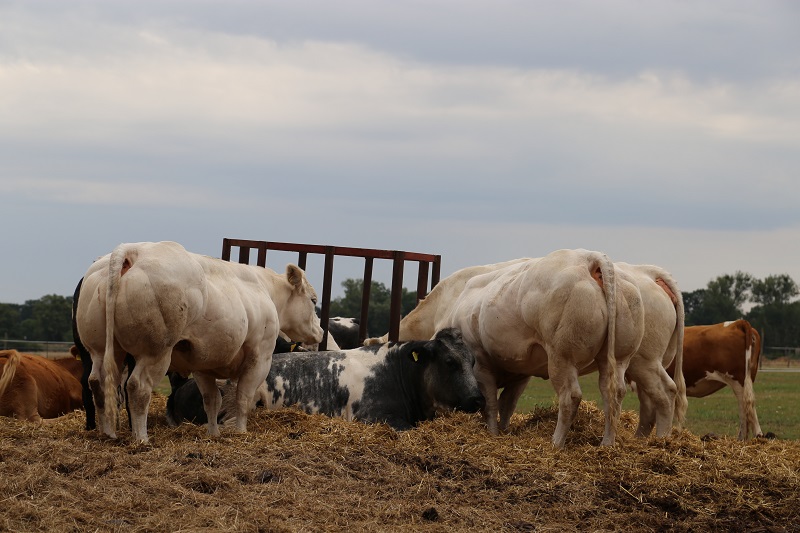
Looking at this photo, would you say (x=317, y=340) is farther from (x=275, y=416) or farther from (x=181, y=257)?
(x=181, y=257)

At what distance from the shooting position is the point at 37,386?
1073cm

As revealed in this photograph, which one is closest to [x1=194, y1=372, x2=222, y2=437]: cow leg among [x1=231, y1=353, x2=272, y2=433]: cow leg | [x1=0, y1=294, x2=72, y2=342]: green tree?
[x1=231, y1=353, x2=272, y2=433]: cow leg

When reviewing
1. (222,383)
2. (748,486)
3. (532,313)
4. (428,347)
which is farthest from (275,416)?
(748,486)

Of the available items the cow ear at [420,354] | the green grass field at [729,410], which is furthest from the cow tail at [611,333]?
the green grass field at [729,410]

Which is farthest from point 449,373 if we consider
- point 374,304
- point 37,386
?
point 374,304

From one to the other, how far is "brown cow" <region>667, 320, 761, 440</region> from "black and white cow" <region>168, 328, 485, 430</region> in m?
Answer: 5.40

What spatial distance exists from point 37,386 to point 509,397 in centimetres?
536

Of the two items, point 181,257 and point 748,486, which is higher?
point 181,257

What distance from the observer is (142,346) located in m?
7.48

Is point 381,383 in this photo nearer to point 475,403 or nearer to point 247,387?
point 475,403

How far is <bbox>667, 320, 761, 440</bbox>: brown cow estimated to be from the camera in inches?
545

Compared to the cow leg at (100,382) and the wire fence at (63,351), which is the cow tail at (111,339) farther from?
the wire fence at (63,351)

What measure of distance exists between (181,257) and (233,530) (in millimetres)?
3088

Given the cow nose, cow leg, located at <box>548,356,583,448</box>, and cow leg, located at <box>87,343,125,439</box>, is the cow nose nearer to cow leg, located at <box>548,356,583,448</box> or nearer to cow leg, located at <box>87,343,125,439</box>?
cow leg, located at <box>548,356,583,448</box>
